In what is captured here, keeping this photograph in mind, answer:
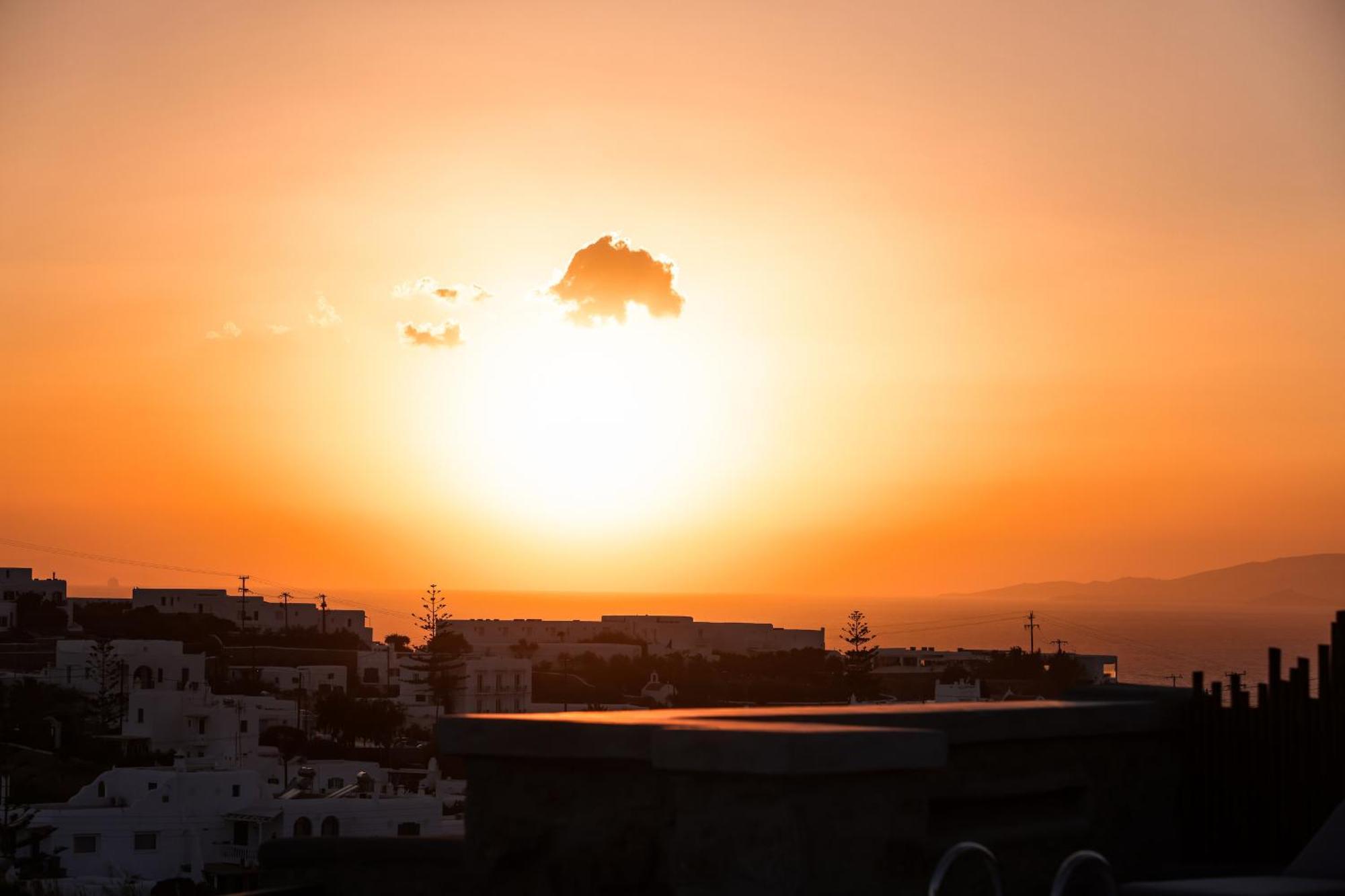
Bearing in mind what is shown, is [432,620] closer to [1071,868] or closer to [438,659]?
[438,659]

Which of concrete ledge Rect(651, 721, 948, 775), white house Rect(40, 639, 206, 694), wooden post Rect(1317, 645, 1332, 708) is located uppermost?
white house Rect(40, 639, 206, 694)

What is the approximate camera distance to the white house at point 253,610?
11581cm

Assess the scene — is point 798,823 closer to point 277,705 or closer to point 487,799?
point 487,799

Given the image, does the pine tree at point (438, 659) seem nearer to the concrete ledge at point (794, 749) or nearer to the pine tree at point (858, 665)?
the pine tree at point (858, 665)

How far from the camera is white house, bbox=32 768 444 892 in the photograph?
4175cm

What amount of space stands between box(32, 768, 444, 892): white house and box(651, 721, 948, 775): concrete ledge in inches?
1468

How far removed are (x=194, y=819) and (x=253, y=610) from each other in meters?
73.4

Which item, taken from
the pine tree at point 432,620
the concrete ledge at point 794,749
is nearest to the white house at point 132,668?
the pine tree at point 432,620

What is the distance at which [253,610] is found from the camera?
11581 centimetres

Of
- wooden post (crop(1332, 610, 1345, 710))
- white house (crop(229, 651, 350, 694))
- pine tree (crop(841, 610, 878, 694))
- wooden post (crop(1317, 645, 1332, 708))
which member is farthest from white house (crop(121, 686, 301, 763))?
wooden post (crop(1332, 610, 1345, 710))

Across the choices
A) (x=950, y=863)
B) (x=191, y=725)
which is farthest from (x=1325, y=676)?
(x=191, y=725)

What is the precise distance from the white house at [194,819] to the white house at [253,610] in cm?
6825

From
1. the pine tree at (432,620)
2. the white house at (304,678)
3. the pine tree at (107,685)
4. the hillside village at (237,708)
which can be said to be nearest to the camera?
the hillside village at (237,708)

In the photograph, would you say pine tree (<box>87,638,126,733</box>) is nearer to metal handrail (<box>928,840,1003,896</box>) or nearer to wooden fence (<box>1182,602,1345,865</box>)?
wooden fence (<box>1182,602,1345,865</box>)
